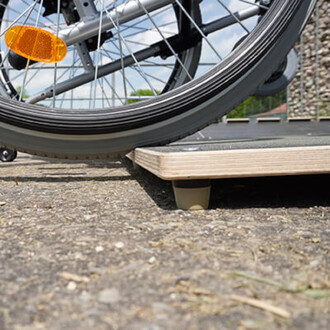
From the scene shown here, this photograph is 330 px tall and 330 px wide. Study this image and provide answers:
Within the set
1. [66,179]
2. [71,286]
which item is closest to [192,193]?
[71,286]

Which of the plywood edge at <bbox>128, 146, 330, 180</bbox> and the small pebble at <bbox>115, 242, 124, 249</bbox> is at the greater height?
the plywood edge at <bbox>128, 146, 330, 180</bbox>

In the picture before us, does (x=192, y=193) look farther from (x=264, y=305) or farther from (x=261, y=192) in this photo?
(x=264, y=305)

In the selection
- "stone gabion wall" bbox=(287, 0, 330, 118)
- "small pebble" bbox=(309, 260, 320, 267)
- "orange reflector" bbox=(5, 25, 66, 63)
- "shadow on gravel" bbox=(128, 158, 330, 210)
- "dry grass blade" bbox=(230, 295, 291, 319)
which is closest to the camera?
"dry grass blade" bbox=(230, 295, 291, 319)

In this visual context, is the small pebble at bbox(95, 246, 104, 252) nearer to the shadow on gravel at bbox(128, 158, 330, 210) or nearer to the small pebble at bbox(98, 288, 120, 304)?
the small pebble at bbox(98, 288, 120, 304)

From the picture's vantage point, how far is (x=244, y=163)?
90 cm

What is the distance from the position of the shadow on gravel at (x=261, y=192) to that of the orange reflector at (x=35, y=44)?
615mm

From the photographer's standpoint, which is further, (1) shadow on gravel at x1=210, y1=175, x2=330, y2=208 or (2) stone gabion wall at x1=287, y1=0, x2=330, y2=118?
(2) stone gabion wall at x1=287, y1=0, x2=330, y2=118

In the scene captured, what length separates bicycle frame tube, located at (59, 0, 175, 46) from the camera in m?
1.53

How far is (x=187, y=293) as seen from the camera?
537mm

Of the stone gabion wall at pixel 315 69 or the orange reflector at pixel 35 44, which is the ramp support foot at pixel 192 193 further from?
the stone gabion wall at pixel 315 69

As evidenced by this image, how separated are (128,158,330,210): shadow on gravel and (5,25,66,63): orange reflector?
0.62 metres

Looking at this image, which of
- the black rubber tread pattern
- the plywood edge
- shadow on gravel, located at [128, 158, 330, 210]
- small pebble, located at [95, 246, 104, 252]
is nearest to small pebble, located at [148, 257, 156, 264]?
small pebble, located at [95, 246, 104, 252]

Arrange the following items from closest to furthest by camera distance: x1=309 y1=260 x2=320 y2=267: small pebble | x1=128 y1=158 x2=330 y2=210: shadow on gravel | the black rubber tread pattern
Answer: x1=309 y1=260 x2=320 y2=267: small pebble < x1=128 y1=158 x2=330 y2=210: shadow on gravel < the black rubber tread pattern

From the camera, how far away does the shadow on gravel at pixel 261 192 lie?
1.09m
